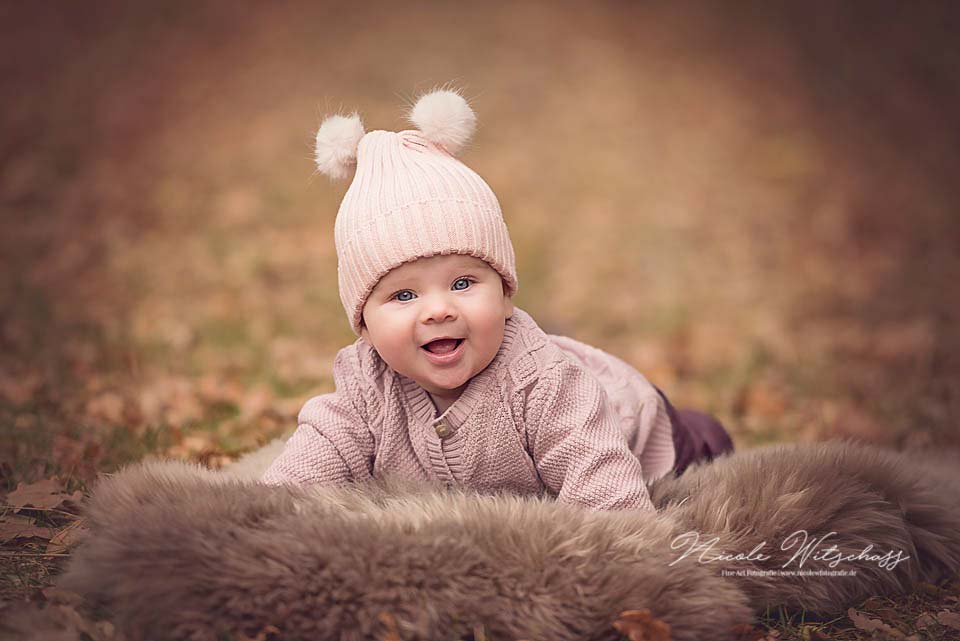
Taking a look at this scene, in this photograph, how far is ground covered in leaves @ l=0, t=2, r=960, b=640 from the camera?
3.43 meters

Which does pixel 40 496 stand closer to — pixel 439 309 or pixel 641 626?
pixel 439 309

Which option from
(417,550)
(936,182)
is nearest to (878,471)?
(417,550)

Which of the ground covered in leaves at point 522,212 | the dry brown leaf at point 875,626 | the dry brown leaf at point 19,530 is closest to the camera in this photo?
the dry brown leaf at point 875,626

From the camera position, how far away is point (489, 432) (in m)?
2.13

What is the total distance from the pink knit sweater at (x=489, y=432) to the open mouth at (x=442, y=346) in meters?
0.14

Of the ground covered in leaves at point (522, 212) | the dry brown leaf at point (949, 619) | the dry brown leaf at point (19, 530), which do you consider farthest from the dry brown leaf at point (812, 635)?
the dry brown leaf at point (19, 530)

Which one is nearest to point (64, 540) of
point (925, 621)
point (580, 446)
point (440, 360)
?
point (440, 360)

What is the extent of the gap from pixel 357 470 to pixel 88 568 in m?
0.68

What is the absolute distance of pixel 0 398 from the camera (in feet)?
10.8

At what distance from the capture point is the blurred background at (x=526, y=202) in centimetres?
377

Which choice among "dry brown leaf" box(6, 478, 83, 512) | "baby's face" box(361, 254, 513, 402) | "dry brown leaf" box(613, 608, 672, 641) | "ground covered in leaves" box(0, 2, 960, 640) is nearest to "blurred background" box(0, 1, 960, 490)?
"ground covered in leaves" box(0, 2, 960, 640)

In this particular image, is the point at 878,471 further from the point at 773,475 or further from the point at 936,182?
the point at 936,182

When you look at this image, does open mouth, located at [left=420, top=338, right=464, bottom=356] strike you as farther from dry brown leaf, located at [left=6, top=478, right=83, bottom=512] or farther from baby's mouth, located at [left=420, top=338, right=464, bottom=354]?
dry brown leaf, located at [left=6, top=478, right=83, bottom=512]

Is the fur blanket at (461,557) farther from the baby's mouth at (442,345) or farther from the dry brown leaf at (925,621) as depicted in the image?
the baby's mouth at (442,345)
